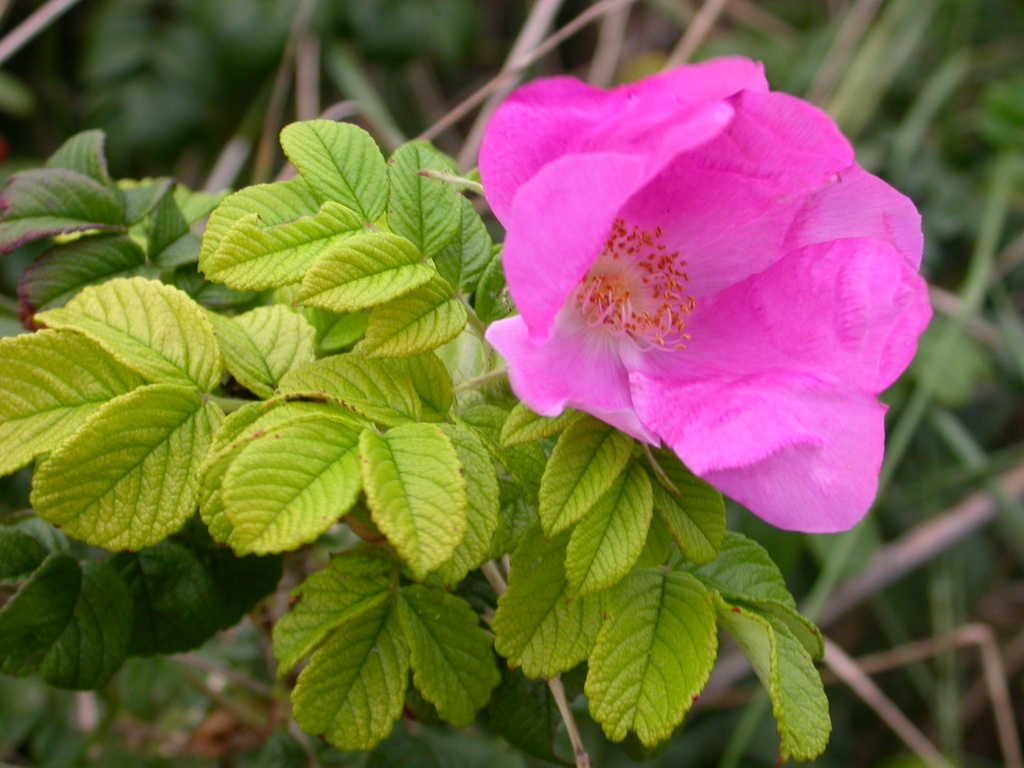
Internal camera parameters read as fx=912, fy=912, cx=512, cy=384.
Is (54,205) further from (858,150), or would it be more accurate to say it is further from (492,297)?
(858,150)

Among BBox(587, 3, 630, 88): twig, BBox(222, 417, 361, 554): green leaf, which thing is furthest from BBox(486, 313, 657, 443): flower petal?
BBox(587, 3, 630, 88): twig

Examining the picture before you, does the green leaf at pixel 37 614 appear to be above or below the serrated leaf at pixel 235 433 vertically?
below

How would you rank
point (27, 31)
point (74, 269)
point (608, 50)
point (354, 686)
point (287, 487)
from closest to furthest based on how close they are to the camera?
point (287, 487)
point (354, 686)
point (74, 269)
point (27, 31)
point (608, 50)

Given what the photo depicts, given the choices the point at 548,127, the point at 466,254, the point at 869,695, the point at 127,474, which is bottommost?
the point at 869,695

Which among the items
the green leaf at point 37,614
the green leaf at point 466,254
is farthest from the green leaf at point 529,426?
the green leaf at point 37,614

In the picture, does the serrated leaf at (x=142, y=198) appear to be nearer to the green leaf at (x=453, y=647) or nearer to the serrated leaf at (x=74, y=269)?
the serrated leaf at (x=74, y=269)

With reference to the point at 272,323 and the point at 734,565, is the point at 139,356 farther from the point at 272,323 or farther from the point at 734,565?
the point at 734,565

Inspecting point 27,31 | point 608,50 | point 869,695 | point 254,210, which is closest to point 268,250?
point 254,210
